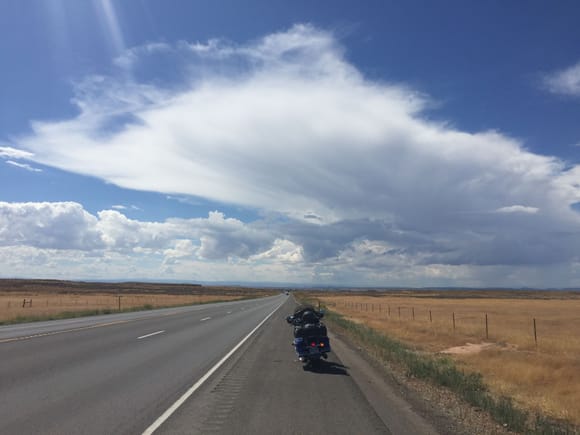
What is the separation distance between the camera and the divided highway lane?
6.69 metres

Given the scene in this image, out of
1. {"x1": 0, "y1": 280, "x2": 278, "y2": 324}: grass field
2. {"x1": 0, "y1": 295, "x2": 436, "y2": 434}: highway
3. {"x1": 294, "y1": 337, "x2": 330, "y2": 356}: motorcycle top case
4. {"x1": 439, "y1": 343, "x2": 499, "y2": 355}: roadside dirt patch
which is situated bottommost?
{"x1": 439, "y1": 343, "x2": 499, "y2": 355}: roadside dirt patch

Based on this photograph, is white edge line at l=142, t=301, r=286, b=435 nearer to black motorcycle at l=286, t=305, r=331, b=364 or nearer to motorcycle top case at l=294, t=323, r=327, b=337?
black motorcycle at l=286, t=305, r=331, b=364

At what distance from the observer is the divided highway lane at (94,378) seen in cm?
669

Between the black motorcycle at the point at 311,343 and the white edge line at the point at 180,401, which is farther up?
the black motorcycle at the point at 311,343

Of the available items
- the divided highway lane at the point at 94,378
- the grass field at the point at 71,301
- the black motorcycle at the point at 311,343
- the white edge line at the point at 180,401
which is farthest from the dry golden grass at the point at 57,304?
the black motorcycle at the point at 311,343

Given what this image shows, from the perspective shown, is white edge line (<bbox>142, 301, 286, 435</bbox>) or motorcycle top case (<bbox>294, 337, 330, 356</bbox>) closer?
white edge line (<bbox>142, 301, 286, 435</bbox>)

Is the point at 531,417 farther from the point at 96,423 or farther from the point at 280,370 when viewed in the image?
the point at 96,423

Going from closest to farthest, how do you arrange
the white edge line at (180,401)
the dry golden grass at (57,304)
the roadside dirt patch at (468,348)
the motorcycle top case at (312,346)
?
1. the white edge line at (180,401)
2. the motorcycle top case at (312,346)
3. the roadside dirt patch at (468,348)
4. the dry golden grass at (57,304)

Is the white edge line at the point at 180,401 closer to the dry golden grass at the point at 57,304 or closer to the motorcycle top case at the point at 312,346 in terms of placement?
the motorcycle top case at the point at 312,346

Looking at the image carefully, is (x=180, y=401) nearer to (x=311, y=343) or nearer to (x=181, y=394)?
(x=181, y=394)

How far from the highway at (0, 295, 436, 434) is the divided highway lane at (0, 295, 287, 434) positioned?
2cm

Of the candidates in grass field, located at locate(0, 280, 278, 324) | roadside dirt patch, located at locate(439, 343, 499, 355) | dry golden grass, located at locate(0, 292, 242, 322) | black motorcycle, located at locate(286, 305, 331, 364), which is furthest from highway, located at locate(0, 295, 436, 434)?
dry golden grass, located at locate(0, 292, 242, 322)

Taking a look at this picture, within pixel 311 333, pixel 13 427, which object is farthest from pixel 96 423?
pixel 311 333

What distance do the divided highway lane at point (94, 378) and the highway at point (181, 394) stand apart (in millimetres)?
18
